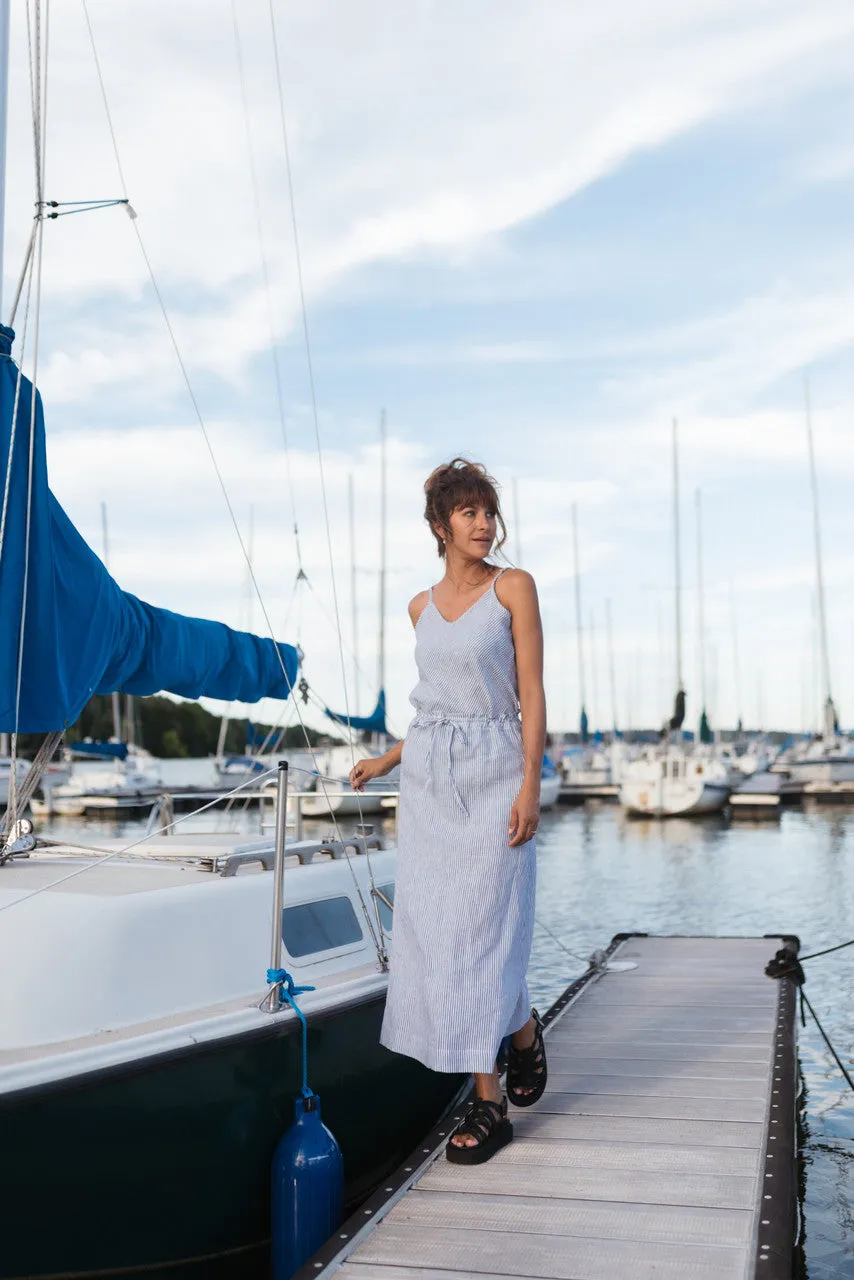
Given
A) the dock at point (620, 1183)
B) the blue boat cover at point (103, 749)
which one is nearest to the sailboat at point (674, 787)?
the blue boat cover at point (103, 749)

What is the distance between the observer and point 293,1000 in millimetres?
5082

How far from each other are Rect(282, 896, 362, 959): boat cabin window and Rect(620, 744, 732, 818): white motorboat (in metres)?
33.0

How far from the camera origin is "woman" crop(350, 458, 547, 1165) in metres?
4.37

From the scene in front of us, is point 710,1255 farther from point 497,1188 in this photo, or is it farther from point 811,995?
point 811,995

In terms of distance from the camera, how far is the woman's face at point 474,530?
4477 millimetres

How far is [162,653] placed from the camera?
6562mm

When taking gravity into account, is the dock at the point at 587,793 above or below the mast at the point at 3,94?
below

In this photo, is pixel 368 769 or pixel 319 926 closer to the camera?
pixel 368 769

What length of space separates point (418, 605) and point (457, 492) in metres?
0.54

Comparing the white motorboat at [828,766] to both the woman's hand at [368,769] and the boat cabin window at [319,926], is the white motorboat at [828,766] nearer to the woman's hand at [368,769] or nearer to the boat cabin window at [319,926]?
the boat cabin window at [319,926]

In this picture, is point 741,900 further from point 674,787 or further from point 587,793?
point 587,793

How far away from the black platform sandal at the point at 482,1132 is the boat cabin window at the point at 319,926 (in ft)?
4.10

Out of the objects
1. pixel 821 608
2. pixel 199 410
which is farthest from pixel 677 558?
pixel 199 410

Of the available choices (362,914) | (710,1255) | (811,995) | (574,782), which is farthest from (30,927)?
(574,782)
